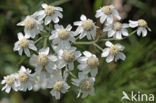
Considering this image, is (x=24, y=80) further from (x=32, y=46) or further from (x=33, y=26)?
(x=33, y=26)

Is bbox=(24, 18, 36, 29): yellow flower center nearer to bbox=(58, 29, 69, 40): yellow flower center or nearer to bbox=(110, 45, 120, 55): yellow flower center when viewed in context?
bbox=(58, 29, 69, 40): yellow flower center

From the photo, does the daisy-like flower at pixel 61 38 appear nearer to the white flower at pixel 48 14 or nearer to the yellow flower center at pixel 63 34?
the yellow flower center at pixel 63 34

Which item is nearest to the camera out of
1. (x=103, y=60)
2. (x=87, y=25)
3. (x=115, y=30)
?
(x=87, y=25)

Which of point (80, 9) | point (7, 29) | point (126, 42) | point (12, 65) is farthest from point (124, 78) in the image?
point (7, 29)

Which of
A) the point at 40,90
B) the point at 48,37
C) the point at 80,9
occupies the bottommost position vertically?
the point at 48,37

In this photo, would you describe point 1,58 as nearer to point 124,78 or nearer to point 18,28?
point 18,28

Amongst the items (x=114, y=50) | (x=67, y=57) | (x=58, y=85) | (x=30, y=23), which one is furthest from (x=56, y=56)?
(x=114, y=50)
